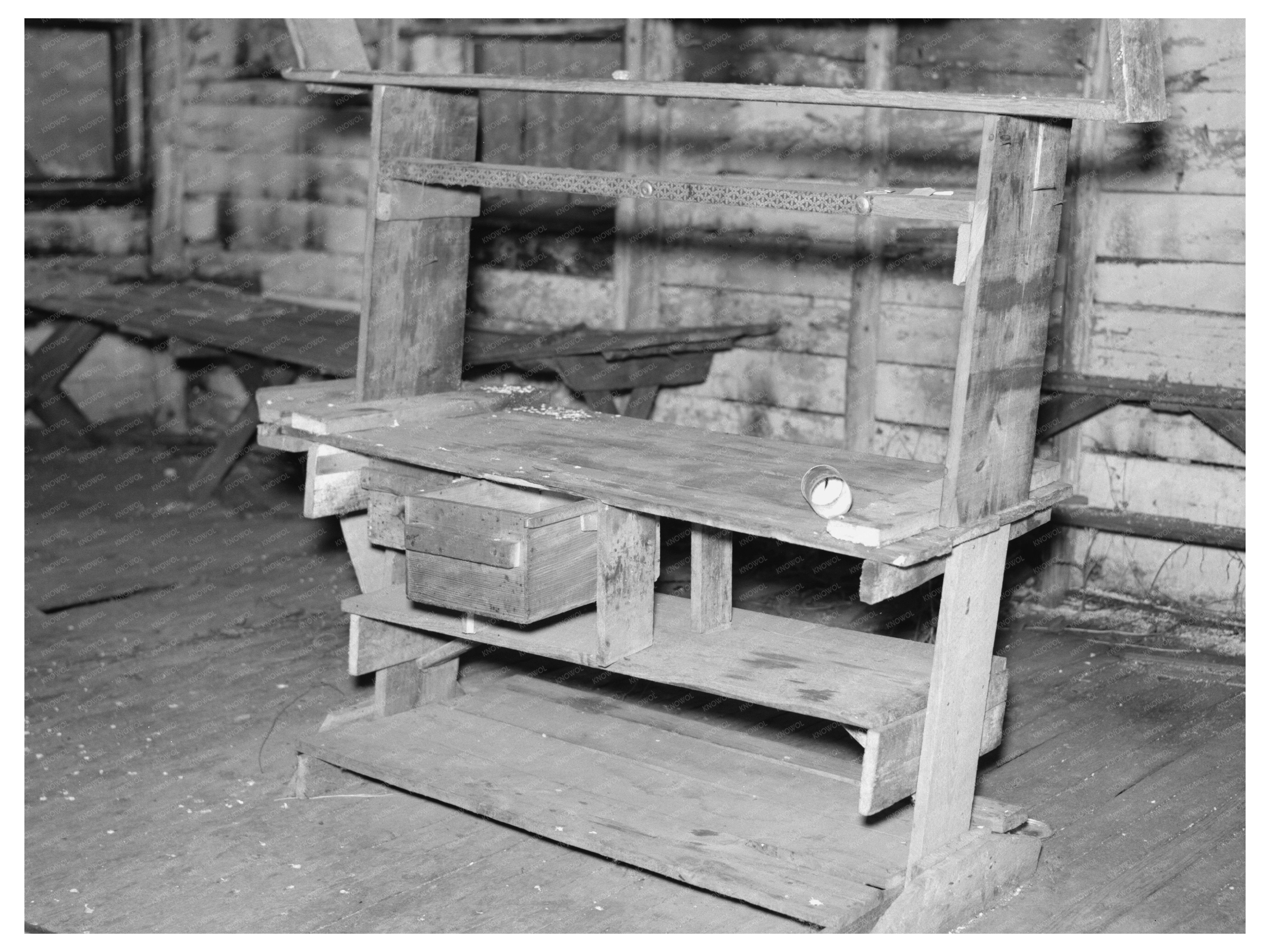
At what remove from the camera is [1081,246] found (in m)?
6.04

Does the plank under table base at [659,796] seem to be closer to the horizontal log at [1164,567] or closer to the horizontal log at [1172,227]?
the horizontal log at [1164,567]

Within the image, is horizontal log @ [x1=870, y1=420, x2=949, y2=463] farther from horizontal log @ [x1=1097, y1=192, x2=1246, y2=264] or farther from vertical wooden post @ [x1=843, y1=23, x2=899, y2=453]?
horizontal log @ [x1=1097, y1=192, x2=1246, y2=264]

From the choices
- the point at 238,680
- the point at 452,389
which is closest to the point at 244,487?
the point at 238,680

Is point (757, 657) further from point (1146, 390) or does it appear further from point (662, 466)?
point (1146, 390)

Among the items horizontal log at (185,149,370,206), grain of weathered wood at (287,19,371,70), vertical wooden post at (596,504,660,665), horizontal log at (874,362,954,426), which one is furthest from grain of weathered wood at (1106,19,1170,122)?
horizontal log at (185,149,370,206)

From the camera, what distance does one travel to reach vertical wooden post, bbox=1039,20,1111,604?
5.88m

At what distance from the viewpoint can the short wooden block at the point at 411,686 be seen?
4613mm

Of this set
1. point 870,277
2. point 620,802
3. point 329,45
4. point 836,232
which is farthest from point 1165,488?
point 329,45

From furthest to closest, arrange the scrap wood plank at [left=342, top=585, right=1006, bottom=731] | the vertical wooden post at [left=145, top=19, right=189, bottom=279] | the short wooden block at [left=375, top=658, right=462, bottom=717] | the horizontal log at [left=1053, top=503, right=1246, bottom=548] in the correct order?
the vertical wooden post at [left=145, top=19, right=189, bottom=279], the horizontal log at [left=1053, top=503, right=1246, bottom=548], the short wooden block at [left=375, top=658, right=462, bottom=717], the scrap wood plank at [left=342, top=585, right=1006, bottom=731]

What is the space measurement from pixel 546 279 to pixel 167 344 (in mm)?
2711

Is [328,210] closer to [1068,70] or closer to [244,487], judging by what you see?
[244,487]

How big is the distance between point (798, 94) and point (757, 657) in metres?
1.37

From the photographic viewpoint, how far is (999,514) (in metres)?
3.49

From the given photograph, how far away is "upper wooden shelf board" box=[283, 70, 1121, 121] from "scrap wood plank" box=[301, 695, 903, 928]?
1751 mm
